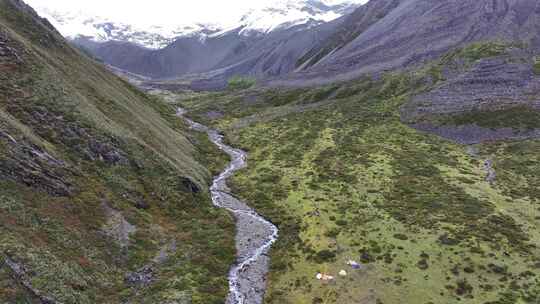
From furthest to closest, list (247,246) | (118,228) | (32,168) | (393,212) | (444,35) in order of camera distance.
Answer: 1. (444,35)
2. (393,212)
3. (247,246)
4. (118,228)
5. (32,168)

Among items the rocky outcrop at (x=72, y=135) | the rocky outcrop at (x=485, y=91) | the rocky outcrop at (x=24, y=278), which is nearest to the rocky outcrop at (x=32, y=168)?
the rocky outcrop at (x=72, y=135)

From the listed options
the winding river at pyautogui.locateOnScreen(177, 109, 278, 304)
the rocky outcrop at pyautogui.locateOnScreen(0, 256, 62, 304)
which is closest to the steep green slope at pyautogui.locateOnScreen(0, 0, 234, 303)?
the rocky outcrop at pyautogui.locateOnScreen(0, 256, 62, 304)

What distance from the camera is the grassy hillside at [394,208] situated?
4162 cm

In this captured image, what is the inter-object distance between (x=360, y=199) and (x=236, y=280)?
2705 cm

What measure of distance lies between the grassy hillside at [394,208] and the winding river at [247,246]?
1608mm

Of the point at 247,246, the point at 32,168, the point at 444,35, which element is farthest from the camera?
the point at 444,35

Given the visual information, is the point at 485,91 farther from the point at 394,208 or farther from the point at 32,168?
the point at 32,168

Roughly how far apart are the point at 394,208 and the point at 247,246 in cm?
2295

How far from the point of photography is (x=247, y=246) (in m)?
52.6

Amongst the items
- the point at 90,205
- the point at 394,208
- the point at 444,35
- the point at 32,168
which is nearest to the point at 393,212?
the point at 394,208

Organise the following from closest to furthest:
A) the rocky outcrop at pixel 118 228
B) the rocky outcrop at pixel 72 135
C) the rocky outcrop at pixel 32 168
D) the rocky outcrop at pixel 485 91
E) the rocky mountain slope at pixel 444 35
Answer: the rocky outcrop at pixel 32 168 → the rocky outcrop at pixel 118 228 → the rocky outcrop at pixel 72 135 → the rocky outcrop at pixel 485 91 → the rocky mountain slope at pixel 444 35

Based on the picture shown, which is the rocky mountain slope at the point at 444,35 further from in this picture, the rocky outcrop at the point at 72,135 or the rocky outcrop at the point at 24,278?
the rocky outcrop at the point at 24,278

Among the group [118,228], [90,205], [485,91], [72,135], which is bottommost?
[118,228]

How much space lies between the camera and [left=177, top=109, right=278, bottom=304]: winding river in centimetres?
4281
